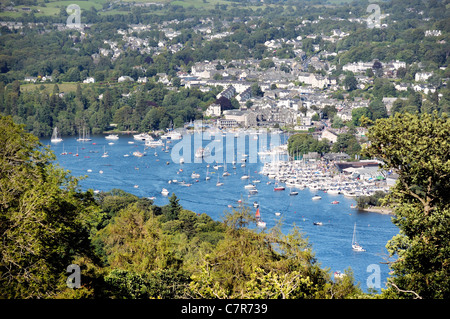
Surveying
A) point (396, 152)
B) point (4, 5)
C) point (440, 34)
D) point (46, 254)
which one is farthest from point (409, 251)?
point (4, 5)

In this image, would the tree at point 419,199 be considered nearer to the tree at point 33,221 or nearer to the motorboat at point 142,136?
the tree at point 33,221

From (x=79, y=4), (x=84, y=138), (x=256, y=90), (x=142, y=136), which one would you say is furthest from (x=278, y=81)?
(x=79, y=4)

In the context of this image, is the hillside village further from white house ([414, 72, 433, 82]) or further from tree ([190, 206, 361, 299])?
tree ([190, 206, 361, 299])

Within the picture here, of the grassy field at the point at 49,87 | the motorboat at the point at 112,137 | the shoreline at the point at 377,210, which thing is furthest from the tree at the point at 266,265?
the grassy field at the point at 49,87

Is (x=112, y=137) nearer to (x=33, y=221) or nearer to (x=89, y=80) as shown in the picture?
(x=89, y=80)

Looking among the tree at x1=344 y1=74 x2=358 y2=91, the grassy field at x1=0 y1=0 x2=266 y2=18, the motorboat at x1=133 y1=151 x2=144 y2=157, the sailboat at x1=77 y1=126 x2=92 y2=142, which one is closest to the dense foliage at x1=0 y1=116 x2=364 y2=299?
the motorboat at x1=133 y1=151 x2=144 y2=157
